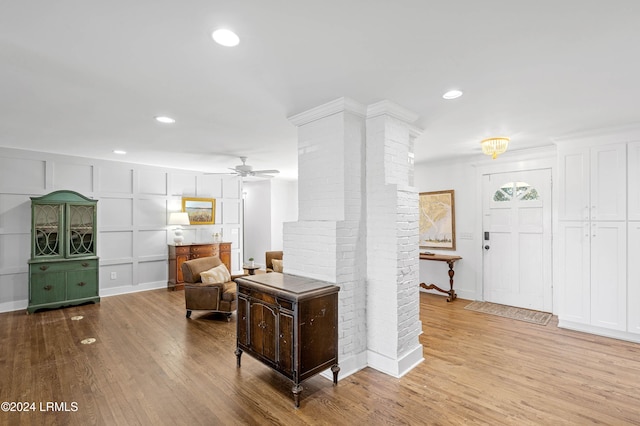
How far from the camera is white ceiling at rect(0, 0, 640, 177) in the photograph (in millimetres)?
1661

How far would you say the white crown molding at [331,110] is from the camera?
288 centimetres

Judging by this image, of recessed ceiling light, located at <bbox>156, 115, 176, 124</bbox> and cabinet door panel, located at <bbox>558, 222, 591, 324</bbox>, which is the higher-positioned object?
recessed ceiling light, located at <bbox>156, 115, 176, 124</bbox>

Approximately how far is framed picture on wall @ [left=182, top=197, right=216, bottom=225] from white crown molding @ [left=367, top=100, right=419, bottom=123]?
4996 mm

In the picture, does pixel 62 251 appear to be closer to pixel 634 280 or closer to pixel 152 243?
pixel 152 243

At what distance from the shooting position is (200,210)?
22.9 feet

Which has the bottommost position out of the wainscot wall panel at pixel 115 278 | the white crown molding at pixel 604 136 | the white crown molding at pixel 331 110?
the wainscot wall panel at pixel 115 278

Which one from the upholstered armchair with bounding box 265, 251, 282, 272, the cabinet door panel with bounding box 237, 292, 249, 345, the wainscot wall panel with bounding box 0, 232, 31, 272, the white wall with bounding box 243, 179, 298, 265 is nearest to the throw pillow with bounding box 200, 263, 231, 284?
the upholstered armchair with bounding box 265, 251, 282, 272

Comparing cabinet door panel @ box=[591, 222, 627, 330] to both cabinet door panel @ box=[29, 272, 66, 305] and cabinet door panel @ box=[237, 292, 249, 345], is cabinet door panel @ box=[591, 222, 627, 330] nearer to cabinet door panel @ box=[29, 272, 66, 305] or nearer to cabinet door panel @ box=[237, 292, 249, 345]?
cabinet door panel @ box=[237, 292, 249, 345]

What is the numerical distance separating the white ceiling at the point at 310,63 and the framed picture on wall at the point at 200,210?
3011mm

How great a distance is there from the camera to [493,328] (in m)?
4.05

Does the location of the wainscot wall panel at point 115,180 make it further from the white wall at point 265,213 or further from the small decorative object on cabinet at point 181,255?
the white wall at point 265,213

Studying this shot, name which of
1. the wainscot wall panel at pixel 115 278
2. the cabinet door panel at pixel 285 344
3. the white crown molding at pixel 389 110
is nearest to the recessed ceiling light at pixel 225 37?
the white crown molding at pixel 389 110

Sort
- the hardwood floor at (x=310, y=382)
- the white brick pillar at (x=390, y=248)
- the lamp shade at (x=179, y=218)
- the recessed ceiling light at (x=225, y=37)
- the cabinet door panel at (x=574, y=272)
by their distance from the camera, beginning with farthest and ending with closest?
the lamp shade at (x=179, y=218) → the cabinet door panel at (x=574, y=272) → the white brick pillar at (x=390, y=248) → the hardwood floor at (x=310, y=382) → the recessed ceiling light at (x=225, y=37)

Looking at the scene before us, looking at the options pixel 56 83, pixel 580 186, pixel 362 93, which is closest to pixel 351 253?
pixel 362 93
